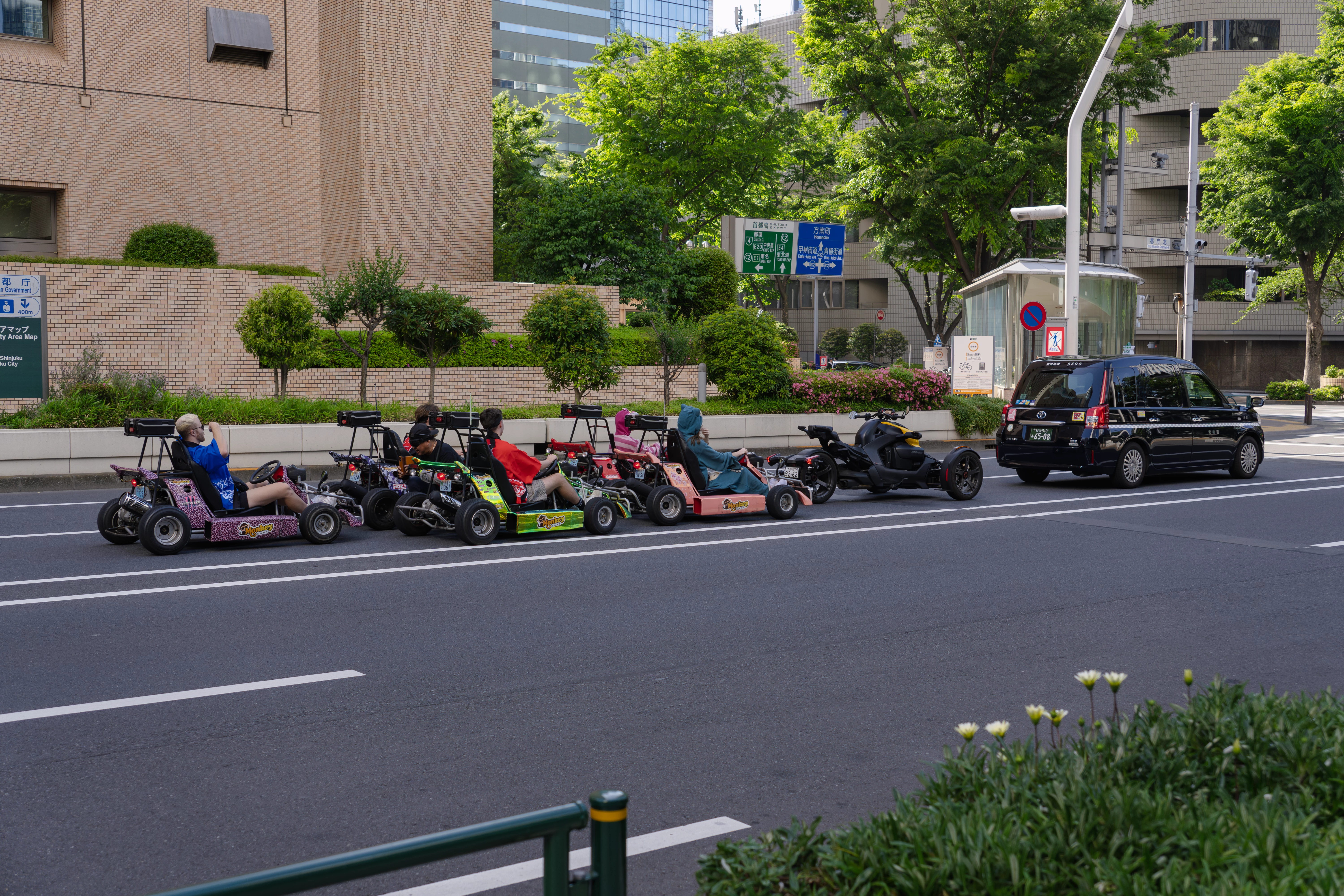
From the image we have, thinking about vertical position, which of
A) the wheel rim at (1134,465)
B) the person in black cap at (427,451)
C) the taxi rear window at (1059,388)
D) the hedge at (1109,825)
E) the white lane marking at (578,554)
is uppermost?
the taxi rear window at (1059,388)

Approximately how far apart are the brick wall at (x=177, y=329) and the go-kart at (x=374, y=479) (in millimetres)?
12746

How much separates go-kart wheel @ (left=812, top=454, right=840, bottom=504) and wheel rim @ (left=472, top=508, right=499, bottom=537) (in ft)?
16.5

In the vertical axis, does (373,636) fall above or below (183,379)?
below

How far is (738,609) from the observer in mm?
8336

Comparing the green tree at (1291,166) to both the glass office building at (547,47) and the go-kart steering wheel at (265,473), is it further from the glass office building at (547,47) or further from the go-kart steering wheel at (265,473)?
the glass office building at (547,47)

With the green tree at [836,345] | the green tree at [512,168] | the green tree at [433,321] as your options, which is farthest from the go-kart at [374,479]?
the green tree at [836,345]

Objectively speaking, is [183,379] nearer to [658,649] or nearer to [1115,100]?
[658,649]

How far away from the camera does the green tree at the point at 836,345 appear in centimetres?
6669

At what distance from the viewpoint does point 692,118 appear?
37.1 m

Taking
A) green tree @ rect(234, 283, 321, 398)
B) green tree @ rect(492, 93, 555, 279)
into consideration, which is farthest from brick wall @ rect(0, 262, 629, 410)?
green tree @ rect(492, 93, 555, 279)

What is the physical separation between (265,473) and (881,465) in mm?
7730

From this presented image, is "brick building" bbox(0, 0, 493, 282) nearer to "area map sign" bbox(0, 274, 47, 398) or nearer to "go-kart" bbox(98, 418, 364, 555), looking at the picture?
"area map sign" bbox(0, 274, 47, 398)

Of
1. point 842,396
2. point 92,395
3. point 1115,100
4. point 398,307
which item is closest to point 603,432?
point 398,307

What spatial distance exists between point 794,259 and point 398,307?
12.4 metres
